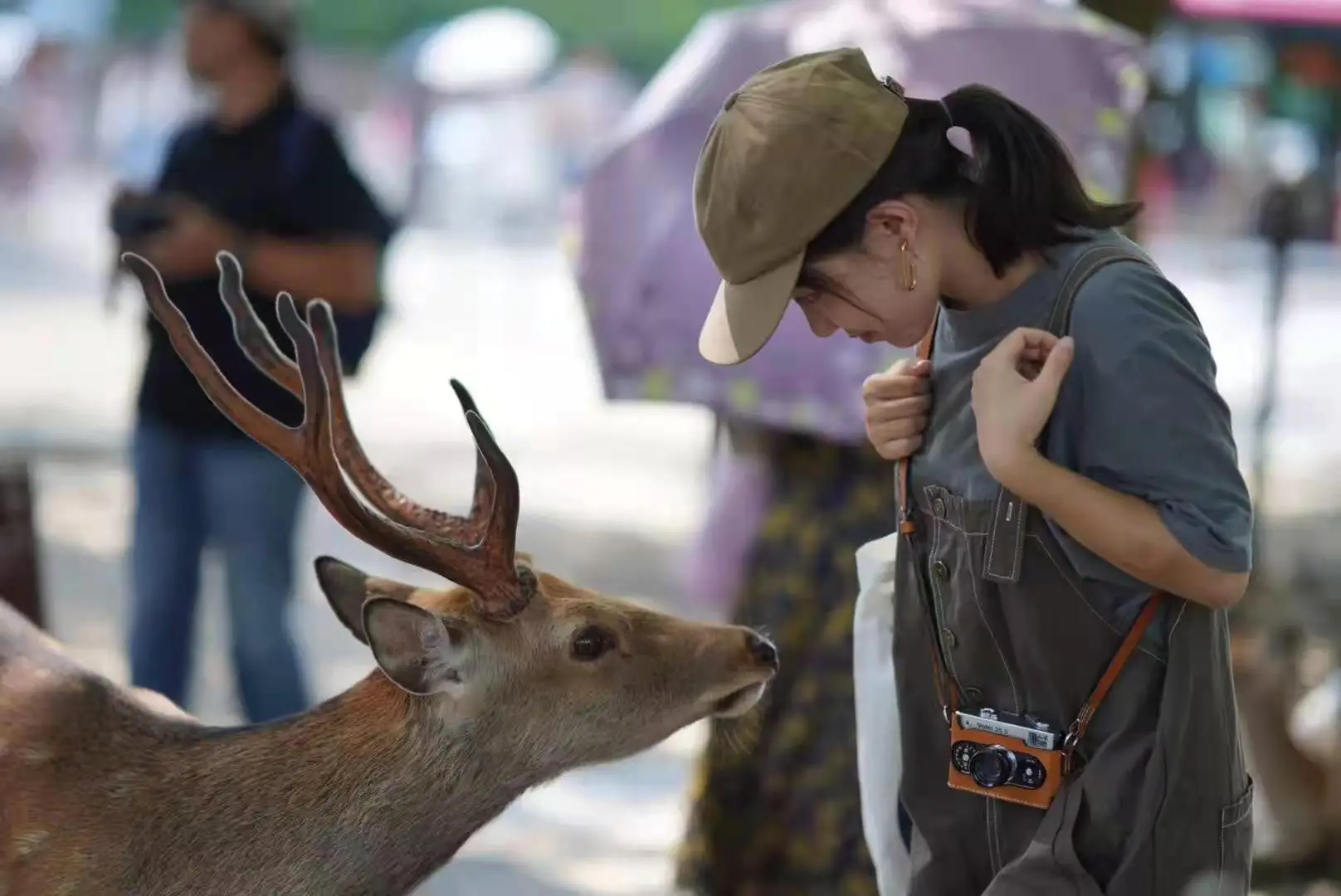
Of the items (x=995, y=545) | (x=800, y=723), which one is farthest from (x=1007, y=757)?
(x=800, y=723)

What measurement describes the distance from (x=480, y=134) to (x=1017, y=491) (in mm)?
18624

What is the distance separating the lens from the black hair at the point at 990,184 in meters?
1.95

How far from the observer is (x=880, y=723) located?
235 centimetres

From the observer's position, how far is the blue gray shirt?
1.87 metres

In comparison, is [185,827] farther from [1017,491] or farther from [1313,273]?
[1313,273]

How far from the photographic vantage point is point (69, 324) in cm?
1245

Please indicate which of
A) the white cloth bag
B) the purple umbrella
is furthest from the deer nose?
the purple umbrella

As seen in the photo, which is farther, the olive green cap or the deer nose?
the deer nose

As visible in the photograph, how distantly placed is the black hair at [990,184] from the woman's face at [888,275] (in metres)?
0.01

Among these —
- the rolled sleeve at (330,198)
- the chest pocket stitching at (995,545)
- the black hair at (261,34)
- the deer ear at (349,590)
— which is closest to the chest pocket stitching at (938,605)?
the chest pocket stitching at (995,545)

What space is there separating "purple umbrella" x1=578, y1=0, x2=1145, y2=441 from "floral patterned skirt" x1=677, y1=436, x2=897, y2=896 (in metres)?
0.18

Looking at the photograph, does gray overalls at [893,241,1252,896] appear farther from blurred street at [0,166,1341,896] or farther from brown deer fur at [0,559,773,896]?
blurred street at [0,166,1341,896]

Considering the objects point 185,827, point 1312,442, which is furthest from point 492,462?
point 1312,442

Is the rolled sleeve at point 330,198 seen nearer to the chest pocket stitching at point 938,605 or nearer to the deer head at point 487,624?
the deer head at point 487,624
